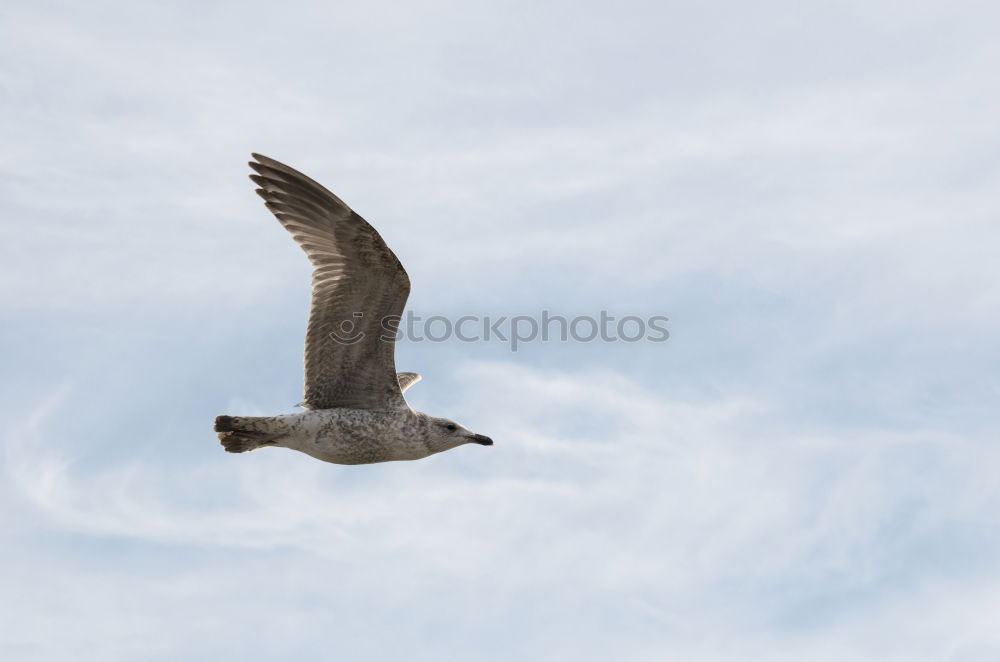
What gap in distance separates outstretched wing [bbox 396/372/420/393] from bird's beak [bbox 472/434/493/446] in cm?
318

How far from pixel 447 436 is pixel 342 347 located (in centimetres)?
227

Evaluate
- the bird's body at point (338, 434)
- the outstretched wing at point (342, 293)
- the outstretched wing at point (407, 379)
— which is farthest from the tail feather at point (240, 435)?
the outstretched wing at point (407, 379)

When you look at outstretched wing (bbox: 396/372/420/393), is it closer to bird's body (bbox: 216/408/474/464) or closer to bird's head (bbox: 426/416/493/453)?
bird's head (bbox: 426/416/493/453)

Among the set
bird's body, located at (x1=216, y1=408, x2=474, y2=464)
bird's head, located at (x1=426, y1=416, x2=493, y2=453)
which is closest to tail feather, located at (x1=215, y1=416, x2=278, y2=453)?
bird's body, located at (x1=216, y1=408, x2=474, y2=464)

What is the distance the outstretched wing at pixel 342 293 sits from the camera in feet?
65.0

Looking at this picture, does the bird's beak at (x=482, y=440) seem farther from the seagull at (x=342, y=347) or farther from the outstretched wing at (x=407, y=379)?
the outstretched wing at (x=407, y=379)

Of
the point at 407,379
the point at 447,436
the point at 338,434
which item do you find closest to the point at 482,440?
the point at 447,436

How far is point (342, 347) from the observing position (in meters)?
20.3

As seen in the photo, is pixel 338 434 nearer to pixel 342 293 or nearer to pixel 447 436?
pixel 447 436

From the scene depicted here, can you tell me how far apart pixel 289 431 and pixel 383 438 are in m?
1.45

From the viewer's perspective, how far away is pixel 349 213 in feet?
65.2

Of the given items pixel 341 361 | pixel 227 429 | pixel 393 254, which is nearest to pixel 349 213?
pixel 393 254

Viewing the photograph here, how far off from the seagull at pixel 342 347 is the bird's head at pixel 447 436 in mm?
23

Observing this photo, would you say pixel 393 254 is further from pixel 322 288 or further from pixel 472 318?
pixel 472 318
